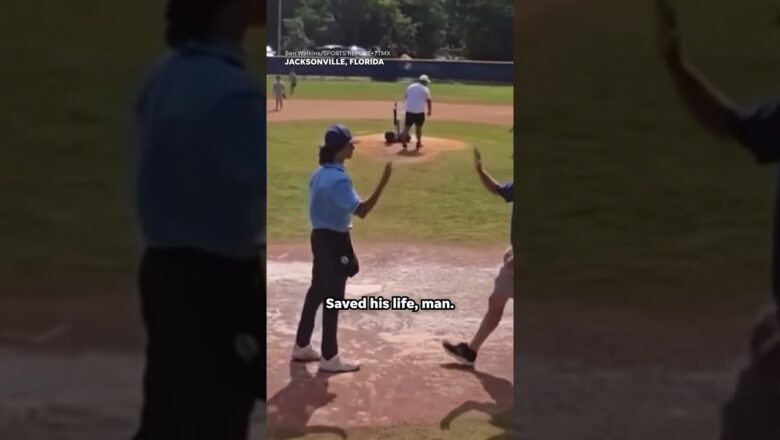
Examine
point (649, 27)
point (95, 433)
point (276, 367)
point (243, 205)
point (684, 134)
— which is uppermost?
point (649, 27)

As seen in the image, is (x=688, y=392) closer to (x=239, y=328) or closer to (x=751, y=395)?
(x=751, y=395)

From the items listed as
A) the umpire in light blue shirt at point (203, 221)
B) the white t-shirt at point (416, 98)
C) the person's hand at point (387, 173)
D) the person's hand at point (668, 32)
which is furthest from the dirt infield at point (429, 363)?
the person's hand at point (668, 32)

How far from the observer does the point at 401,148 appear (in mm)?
4574

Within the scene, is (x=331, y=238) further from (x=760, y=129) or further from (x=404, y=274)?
(x=760, y=129)

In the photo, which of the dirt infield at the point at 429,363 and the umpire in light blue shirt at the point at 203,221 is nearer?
the umpire in light blue shirt at the point at 203,221

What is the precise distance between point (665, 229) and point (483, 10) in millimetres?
1206

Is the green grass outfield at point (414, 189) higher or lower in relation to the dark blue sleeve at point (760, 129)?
lower

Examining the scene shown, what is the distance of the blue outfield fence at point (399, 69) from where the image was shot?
14.9 feet

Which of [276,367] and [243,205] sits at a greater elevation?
[243,205]

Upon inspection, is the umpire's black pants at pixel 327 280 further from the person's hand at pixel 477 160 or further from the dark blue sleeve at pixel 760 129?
the dark blue sleeve at pixel 760 129

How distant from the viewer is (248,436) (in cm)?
464

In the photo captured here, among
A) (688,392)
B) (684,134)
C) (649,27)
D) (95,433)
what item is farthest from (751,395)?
(95,433)

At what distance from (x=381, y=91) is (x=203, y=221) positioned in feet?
2.99
